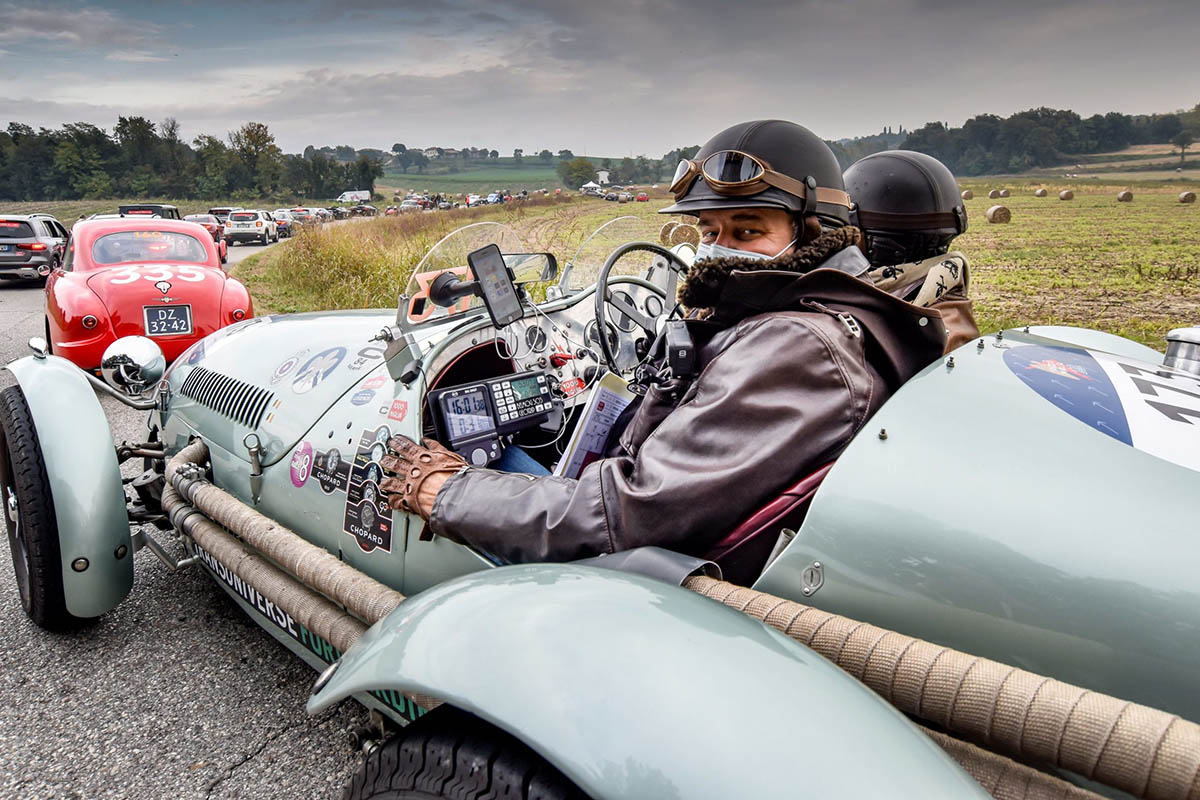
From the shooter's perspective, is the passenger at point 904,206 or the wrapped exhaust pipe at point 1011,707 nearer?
the wrapped exhaust pipe at point 1011,707

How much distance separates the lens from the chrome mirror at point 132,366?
3.75 metres

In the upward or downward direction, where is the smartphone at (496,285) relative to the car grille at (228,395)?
upward

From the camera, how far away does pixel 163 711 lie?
2.83 meters

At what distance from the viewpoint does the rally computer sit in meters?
2.58

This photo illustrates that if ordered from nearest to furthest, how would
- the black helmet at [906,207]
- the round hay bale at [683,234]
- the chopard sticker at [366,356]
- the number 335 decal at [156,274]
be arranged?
the chopard sticker at [366,356]
the black helmet at [906,207]
the round hay bale at [683,234]
the number 335 decal at [156,274]

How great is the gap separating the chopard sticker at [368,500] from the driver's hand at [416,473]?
0.18m

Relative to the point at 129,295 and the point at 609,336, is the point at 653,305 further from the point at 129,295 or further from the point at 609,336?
the point at 129,295

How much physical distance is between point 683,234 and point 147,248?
8.37 metres

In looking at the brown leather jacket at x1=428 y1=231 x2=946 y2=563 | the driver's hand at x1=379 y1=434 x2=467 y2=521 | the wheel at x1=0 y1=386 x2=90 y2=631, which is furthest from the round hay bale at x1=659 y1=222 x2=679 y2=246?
the wheel at x1=0 y1=386 x2=90 y2=631

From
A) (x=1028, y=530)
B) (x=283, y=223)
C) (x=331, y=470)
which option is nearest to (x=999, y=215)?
(x=331, y=470)

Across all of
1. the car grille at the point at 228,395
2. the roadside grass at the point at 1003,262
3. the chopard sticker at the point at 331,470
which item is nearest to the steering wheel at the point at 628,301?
the roadside grass at the point at 1003,262

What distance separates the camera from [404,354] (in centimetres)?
260

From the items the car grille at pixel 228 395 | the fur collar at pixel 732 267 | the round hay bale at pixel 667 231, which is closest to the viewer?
the fur collar at pixel 732 267

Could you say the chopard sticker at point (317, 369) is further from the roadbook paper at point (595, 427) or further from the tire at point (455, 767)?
the tire at point (455, 767)
